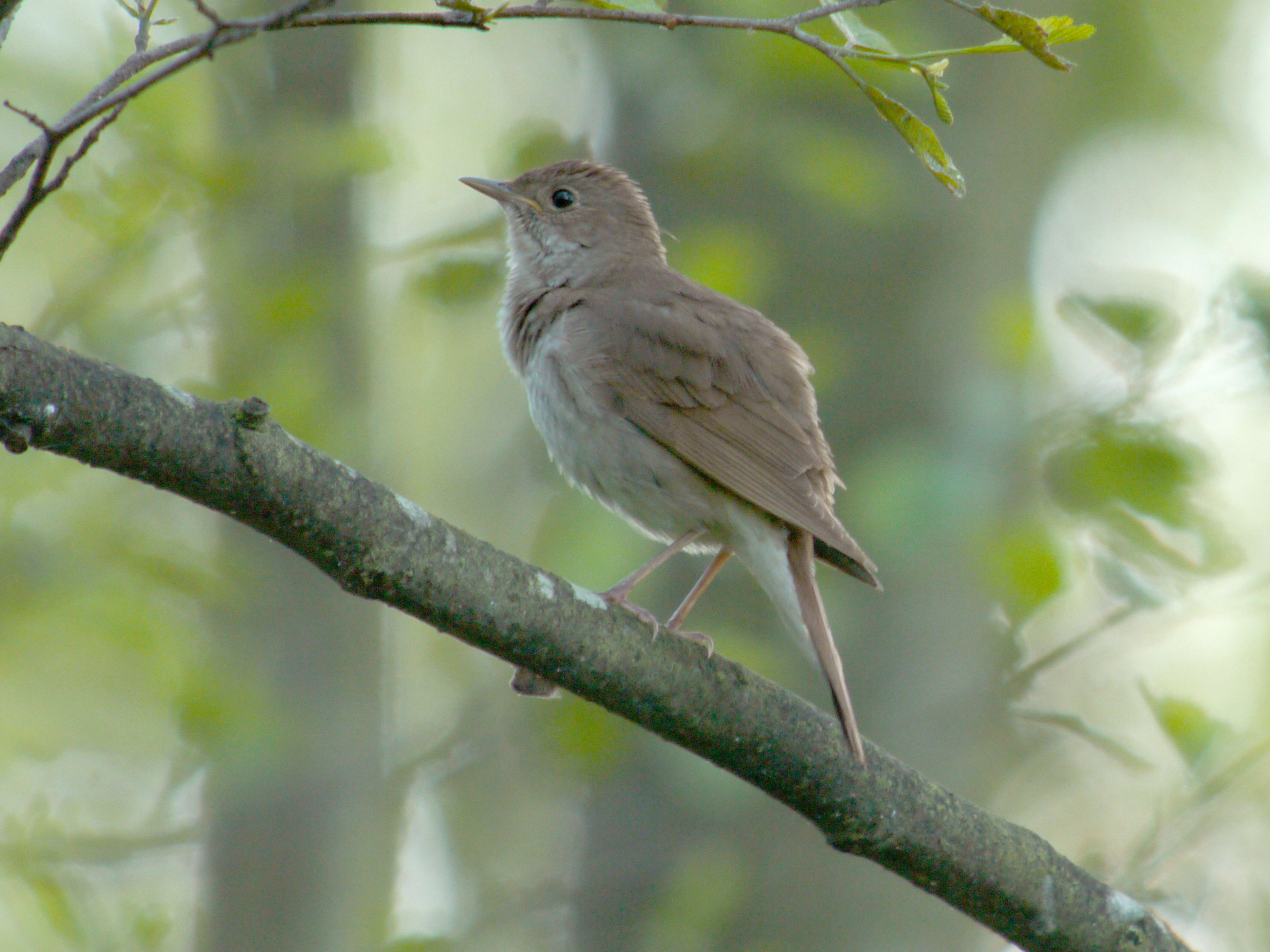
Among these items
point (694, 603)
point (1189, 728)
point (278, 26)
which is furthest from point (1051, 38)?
point (1189, 728)

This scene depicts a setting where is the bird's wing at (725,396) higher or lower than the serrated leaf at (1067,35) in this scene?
lower

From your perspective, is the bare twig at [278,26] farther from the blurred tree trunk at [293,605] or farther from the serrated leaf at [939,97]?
the blurred tree trunk at [293,605]

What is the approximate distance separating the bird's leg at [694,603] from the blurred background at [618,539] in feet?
2.70

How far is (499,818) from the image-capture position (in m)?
8.14

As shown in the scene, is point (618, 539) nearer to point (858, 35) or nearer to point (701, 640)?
point (701, 640)

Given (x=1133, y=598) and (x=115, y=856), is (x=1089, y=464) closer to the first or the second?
(x=1133, y=598)

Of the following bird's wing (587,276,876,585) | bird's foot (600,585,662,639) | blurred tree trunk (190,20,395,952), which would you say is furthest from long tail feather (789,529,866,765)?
blurred tree trunk (190,20,395,952)

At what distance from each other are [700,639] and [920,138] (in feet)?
5.11

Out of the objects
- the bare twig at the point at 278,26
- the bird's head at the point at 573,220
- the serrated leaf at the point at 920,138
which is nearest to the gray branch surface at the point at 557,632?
the bare twig at the point at 278,26

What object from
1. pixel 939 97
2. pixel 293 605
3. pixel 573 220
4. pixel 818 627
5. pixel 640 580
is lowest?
pixel 293 605

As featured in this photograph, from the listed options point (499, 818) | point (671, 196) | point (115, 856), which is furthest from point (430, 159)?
point (115, 856)

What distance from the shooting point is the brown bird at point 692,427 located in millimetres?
4312

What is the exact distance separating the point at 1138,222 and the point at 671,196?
4161 millimetres

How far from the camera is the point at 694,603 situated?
4.61 meters
